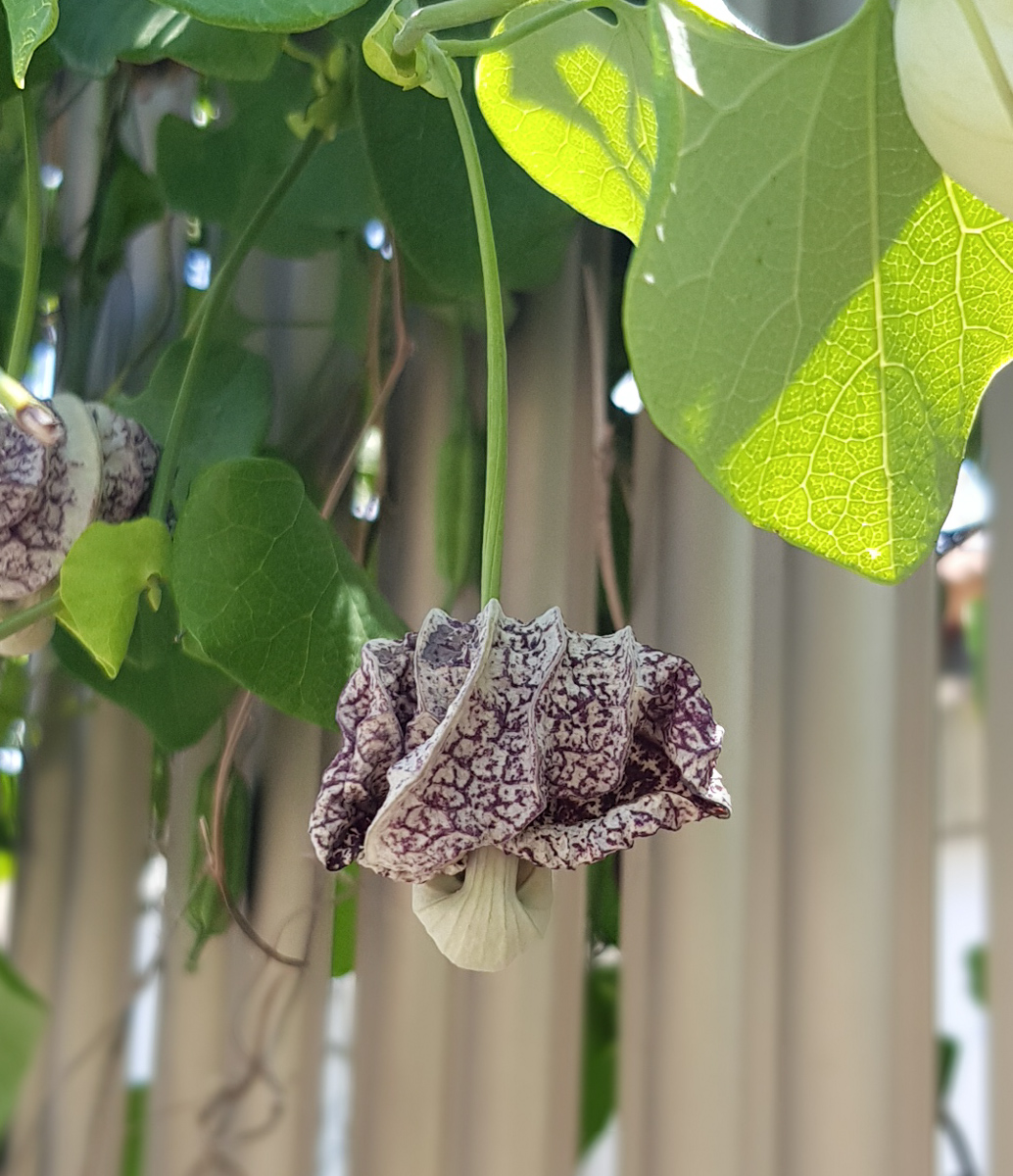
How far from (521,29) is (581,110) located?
0.04 meters

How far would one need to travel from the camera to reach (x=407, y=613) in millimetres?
374

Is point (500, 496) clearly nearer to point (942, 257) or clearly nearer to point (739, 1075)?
point (942, 257)

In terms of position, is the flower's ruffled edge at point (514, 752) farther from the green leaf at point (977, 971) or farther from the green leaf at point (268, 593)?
the green leaf at point (977, 971)

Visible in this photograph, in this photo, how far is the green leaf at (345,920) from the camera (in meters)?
0.37

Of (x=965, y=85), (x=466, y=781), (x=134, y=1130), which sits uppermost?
(x=965, y=85)

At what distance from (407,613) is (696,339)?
18cm

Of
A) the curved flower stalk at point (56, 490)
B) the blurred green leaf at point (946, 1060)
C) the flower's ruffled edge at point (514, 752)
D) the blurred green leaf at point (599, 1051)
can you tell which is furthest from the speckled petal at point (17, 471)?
the blurred green leaf at point (946, 1060)

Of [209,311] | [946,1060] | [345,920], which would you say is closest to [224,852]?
[345,920]

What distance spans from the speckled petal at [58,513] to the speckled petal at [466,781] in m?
0.11

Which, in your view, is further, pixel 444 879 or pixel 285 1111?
pixel 285 1111

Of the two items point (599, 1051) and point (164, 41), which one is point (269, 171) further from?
point (599, 1051)

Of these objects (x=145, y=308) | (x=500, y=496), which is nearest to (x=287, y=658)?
(x=500, y=496)

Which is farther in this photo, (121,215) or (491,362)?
(121,215)

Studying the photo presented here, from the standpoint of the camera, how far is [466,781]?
8.6 inches
